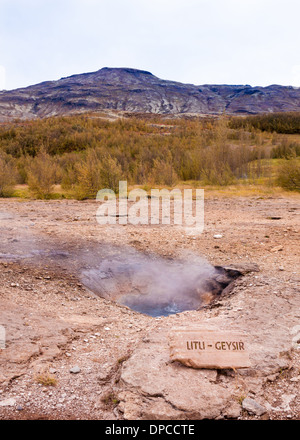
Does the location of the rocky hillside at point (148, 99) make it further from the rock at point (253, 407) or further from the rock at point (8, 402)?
the rock at point (8, 402)

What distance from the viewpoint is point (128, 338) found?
11.5 ft

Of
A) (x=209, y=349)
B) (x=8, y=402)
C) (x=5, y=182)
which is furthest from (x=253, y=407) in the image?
(x=5, y=182)

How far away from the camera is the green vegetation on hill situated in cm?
1662

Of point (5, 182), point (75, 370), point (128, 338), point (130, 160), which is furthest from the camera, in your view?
point (130, 160)

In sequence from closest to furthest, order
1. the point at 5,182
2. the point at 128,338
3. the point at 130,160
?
the point at 128,338 < the point at 5,182 < the point at 130,160

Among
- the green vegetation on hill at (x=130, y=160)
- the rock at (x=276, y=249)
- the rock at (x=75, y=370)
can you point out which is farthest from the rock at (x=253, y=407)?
the green vegetation on hill at (x=130, y=160)

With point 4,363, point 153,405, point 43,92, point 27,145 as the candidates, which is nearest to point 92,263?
point 4,363

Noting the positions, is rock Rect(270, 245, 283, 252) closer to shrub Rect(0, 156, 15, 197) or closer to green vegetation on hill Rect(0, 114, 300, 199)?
green vegetation on hill Rect(0, 114, 300, 199)

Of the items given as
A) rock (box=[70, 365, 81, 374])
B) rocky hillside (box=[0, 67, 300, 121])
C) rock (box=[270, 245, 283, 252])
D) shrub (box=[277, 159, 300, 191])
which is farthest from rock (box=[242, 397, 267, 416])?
rocky hillside (box=[0, 67, 300, 121])

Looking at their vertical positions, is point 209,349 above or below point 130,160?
below

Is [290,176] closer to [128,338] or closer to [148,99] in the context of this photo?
[128,338]

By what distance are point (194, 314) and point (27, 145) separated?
106ft

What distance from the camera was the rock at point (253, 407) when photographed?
235cm

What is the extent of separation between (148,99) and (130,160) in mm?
89846
